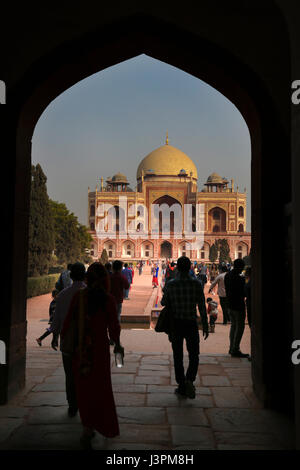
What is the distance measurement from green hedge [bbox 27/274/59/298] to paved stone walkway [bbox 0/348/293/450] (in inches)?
355

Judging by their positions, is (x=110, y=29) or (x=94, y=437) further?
(x=110, y=29)

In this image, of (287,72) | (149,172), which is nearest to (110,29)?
(287,72)

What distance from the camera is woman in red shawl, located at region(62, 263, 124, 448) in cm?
249

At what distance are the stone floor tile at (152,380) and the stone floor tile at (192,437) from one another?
1.02m

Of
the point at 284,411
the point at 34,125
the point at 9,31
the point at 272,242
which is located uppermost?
the point at 9,31

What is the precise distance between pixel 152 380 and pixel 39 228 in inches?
512

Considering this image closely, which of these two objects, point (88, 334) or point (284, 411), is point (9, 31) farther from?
point (284, 411)

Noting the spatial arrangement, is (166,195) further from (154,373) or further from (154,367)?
(154,373)

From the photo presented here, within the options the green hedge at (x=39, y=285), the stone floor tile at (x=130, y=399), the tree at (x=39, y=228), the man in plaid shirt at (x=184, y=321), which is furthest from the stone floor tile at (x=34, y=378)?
the tree at (x=39, y=228)

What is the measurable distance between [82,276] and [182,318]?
91cm

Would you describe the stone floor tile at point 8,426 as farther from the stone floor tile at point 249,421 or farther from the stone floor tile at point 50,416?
the stone floor tile at point 249,421

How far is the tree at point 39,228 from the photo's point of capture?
15859mm

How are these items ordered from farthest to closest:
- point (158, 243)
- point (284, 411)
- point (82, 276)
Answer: point (158, 243) < point (82, 276) < point (284, 411)

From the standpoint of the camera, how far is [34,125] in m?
4.09
